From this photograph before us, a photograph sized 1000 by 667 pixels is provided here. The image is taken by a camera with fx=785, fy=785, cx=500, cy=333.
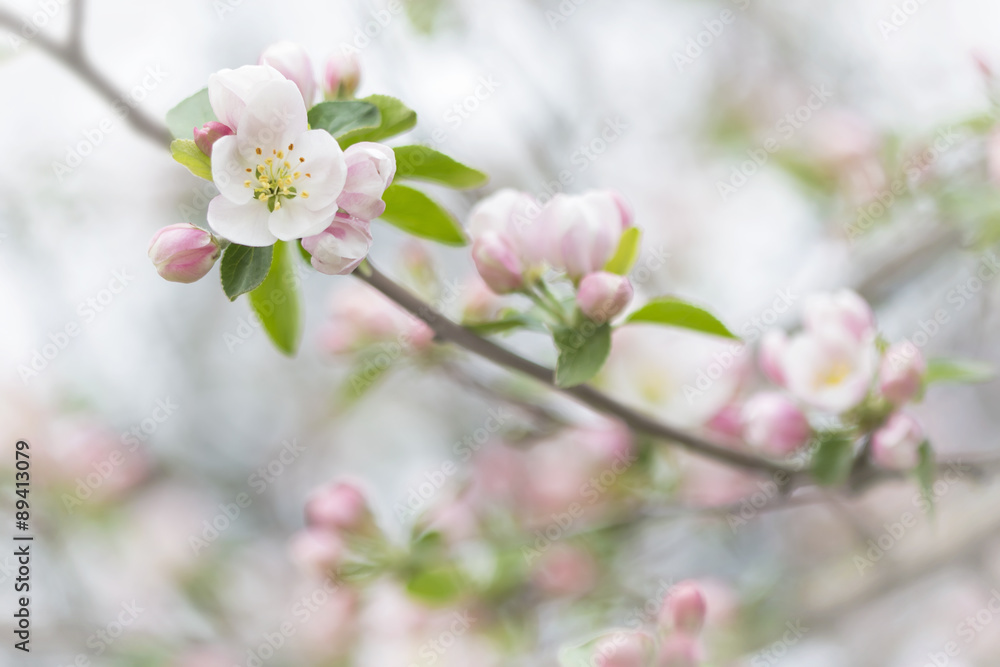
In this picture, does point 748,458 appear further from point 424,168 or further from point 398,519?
point 398,519

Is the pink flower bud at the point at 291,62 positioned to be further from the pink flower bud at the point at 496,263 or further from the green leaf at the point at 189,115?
the pink flower bud at the point at 496,263

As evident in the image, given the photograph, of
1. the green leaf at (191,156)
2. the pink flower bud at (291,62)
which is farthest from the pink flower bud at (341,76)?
the green leaf at (191,156)

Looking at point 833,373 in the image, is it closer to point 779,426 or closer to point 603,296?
A: point 779,426

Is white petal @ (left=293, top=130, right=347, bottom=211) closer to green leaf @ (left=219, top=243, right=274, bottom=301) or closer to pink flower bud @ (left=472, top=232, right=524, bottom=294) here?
green leaf @ (left=219, top=243, right=274, bottom=301)

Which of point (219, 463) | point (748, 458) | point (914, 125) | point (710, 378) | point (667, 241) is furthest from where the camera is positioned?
point (667, 241)

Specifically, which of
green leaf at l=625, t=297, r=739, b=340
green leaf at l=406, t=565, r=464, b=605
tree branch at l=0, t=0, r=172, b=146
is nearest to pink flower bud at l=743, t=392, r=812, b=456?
green leaf at l=625, t=297, r=739, b=340

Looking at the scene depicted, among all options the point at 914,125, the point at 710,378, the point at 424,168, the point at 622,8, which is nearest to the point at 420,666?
the point at 710,378

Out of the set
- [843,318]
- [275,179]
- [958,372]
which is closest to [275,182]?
[275,179]
